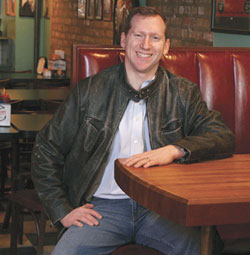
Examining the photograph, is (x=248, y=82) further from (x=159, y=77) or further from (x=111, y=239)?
(x=111, y=239)

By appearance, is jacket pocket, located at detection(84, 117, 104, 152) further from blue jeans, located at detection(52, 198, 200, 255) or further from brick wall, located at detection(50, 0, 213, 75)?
brick wall, located at detection(50, 0, 213, 75)

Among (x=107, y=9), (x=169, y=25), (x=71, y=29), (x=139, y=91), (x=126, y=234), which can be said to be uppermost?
(x=107, y=9)

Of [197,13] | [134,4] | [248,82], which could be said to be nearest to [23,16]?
[134,4]

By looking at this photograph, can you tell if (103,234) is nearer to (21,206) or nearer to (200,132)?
(200,132)

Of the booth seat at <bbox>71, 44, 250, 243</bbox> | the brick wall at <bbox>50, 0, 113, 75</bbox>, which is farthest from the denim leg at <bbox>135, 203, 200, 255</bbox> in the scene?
the brick wall at <bbox>50, 0, 113, 75</bbox>

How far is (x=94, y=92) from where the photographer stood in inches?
104

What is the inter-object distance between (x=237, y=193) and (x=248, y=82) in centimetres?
152

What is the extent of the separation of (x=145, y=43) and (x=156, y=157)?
2.00ft

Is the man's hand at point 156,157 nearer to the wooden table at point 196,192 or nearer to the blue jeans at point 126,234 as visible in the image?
the wooden table at point 196,192

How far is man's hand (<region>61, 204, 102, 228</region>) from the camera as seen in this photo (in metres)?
2.36

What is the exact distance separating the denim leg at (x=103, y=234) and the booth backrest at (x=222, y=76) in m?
0.91

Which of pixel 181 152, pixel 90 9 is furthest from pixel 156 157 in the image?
pixel 90 9

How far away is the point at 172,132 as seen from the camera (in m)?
2.63

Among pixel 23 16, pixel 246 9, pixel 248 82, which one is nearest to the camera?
pixel 248 82
